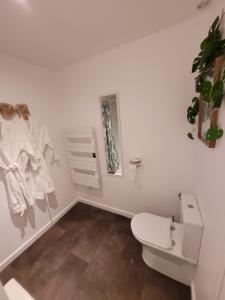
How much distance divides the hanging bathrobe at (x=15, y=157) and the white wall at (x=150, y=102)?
2.58 feet

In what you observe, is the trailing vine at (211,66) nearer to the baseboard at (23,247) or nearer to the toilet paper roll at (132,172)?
the toilet paper roll at (132,172)

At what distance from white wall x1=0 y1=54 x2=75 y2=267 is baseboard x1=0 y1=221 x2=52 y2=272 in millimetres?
26

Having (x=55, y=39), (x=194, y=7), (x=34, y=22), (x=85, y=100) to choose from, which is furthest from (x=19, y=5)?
(x=194, y=7)

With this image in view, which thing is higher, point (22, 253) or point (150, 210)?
point (150, 210)

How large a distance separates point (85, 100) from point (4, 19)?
40.2 inches

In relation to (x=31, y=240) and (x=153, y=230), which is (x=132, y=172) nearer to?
(x=153, y=230)

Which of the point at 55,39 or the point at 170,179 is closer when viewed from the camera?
the point at 55,39

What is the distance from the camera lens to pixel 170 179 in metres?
1.58

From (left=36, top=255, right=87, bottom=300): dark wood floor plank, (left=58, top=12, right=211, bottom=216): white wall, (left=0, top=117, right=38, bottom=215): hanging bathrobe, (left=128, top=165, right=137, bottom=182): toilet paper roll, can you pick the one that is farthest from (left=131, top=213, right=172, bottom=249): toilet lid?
(left=0, top=117, right=38, bottom=215): hanging bathrobe

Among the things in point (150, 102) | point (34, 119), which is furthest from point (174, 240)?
point (34, 119)

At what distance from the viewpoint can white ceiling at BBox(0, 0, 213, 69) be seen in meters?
0.94

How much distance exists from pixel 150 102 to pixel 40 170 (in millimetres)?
1632

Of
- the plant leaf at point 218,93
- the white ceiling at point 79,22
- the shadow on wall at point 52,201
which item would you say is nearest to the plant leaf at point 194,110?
the plant leaf at point 218,93

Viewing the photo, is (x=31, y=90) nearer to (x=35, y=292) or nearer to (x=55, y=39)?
(x=55, y=39)
